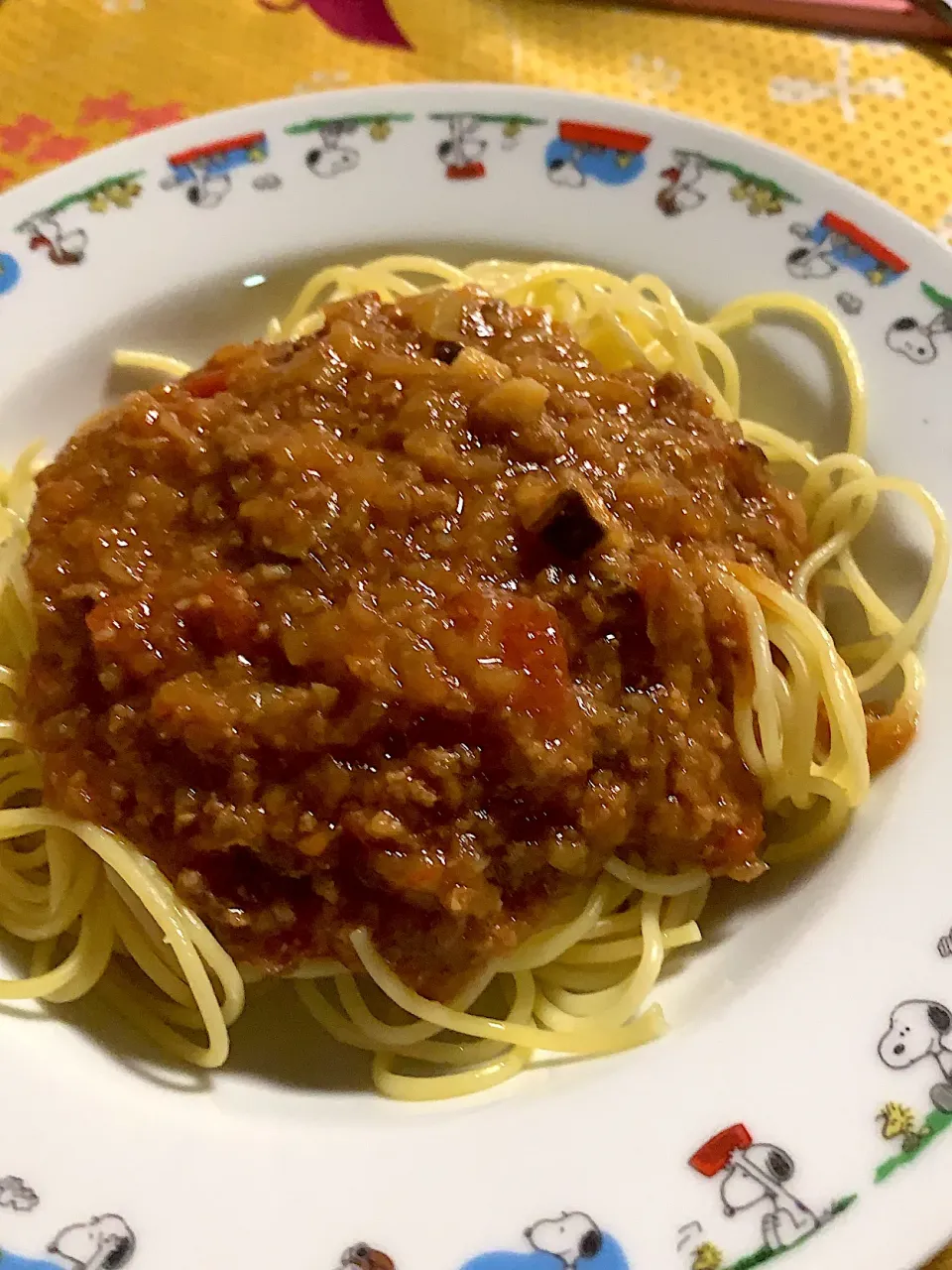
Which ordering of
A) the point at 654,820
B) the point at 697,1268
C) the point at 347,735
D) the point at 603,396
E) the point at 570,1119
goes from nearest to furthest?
the point at 697,1268 < the point at 570,1119 < the point at 347,735 < the point at 654,820 < the point at 603,396

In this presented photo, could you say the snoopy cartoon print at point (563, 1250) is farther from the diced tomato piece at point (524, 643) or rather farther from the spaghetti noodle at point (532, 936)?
the diced tomato piece at point (524, 643)

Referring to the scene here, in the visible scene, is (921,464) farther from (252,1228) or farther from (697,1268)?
(252,1228)

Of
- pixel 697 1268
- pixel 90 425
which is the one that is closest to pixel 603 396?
pixel 90 425

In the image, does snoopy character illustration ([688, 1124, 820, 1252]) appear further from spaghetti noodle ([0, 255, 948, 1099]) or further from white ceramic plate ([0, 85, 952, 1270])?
spaghetti noodle ([0, 255, 948, 1099])

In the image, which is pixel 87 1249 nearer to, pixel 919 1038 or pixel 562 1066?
pixel 562 1066

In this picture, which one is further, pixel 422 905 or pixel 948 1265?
pixel 422 905
